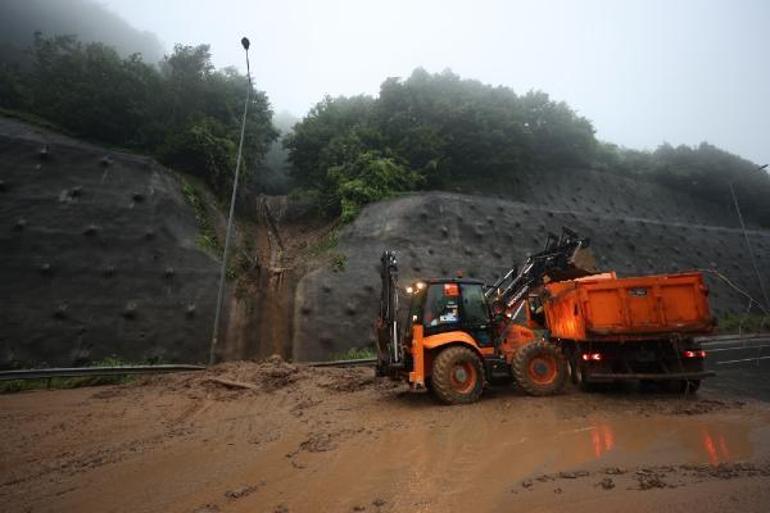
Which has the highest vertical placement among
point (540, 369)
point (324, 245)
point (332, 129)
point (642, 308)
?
point (332, 129)

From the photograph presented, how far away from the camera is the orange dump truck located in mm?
7699

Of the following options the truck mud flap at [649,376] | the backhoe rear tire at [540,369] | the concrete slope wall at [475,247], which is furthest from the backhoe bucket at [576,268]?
the concrete slope wall at [475,247]

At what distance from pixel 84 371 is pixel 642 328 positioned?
13816 mm

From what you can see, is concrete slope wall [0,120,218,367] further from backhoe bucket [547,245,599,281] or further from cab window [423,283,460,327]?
backhoe bucket [547,245,599,281]

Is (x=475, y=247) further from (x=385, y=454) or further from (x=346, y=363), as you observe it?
(x=385, y=454)

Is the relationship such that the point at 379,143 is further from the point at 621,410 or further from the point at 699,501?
the point at 699,501

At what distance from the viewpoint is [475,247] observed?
869 inches

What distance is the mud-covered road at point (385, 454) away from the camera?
144 inches

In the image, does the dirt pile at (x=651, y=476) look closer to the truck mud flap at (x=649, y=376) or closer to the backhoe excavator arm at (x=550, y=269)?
Result: the truck mud flap at (x=649, y=376)

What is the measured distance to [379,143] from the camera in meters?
25.7

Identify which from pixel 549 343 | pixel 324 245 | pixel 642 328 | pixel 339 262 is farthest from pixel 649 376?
pixel 324 245

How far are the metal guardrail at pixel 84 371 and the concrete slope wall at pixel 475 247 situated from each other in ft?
15.0

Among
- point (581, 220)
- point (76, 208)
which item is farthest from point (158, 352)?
point (581, 220)

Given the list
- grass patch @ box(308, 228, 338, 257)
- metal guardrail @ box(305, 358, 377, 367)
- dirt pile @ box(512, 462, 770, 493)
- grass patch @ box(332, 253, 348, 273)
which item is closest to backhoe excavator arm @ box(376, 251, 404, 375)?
dirt pile @ box(512, 462, 770, 493)
